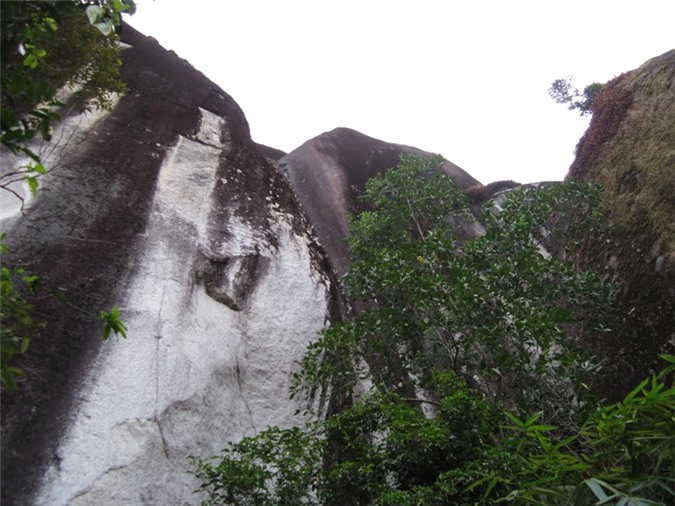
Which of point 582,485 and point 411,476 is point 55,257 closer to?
point 411,476

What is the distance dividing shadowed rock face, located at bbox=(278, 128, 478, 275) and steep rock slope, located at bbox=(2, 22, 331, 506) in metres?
1.96

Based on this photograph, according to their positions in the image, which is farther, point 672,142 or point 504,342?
point 672,142

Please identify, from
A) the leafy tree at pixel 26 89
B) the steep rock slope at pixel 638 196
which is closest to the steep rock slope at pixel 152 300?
the leafy tree at pixel 26 89

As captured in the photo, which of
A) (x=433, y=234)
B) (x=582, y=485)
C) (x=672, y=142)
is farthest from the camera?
(x=672, y=142)

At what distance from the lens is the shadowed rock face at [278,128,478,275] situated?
1248cm

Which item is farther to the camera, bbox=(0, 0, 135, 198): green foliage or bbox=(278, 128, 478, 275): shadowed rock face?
bbox=(278, 128, 478, 275): shadowed rock face

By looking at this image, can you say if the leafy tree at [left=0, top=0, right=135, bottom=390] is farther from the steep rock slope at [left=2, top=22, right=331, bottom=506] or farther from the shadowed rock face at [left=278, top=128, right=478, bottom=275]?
the shadowed rock face at [left=278, top=128, right=478, bottom=275]

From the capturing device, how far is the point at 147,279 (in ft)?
24.0

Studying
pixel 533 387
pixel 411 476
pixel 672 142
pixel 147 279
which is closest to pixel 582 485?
pixel 411 476

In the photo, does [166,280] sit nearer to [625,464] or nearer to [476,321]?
[476,321]

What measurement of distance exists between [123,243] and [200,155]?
276 cm

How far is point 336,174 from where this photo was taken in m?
14.3

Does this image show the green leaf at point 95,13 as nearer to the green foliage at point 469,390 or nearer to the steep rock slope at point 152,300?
the steep rock slope at point 152,300

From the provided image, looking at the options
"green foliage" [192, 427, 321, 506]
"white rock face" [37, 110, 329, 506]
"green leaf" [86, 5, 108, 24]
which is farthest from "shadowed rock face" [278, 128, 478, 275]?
"green leaf" [86, 5, 108, 24]
